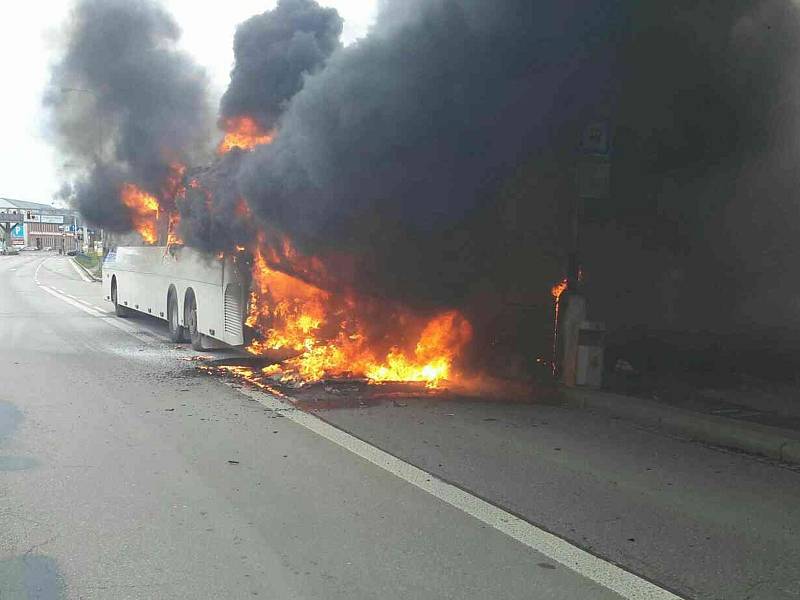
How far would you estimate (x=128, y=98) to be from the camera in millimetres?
14258

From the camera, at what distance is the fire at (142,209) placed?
14.3m

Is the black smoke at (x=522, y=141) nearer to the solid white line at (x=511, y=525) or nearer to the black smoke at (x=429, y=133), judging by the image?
the black smoke at (x=429, y=133)

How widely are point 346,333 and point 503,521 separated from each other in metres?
5.53

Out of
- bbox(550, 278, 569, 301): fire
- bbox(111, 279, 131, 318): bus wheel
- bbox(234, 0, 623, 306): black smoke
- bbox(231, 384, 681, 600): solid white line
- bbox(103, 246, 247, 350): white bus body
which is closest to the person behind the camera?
bbox(231, 384, 681, 600): solid white line

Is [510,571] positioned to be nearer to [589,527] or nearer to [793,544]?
[589,527]

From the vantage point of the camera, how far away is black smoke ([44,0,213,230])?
44.5 feet

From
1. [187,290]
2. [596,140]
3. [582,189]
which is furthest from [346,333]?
[187,290]

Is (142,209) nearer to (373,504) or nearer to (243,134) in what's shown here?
(243,134)

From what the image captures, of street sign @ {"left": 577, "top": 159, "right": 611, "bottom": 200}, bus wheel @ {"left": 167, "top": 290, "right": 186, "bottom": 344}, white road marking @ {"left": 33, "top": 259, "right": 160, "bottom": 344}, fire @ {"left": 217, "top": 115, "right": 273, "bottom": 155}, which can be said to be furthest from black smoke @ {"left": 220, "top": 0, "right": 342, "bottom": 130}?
white road marking @ {"left": 33, "top": 259, "right": 160, "bottom": 344}

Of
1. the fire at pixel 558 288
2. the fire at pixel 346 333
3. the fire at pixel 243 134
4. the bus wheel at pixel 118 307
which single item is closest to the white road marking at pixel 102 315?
the bus wheel at pixel 118 307

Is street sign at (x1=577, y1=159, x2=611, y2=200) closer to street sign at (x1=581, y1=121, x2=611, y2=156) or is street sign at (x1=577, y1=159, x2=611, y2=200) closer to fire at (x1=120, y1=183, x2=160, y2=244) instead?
street sign at (x1=581, y1=121, x2=611, y2=156)

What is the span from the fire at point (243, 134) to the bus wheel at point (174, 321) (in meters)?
3.28

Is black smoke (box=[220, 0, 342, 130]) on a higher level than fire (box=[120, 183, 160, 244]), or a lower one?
higher

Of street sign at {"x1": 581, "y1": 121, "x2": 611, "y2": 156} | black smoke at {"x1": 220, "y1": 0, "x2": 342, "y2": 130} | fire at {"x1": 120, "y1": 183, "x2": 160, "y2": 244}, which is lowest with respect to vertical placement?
fire at {"x1": 120, "y1": 183, "x2": 160, "y2": 244}
